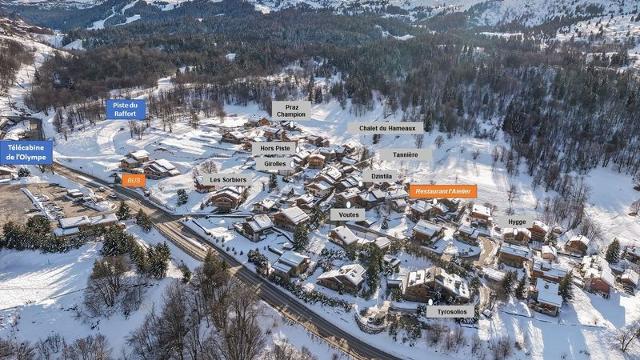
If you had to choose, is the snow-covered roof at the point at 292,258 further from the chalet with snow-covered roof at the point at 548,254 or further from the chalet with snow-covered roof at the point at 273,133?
the chalet with snow-covered roof at the point at 273,133

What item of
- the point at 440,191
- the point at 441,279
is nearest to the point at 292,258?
the point at 441,279

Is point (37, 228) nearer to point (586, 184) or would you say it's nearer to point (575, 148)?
point (586, 184)

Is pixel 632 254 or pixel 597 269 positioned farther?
pixel 632 254

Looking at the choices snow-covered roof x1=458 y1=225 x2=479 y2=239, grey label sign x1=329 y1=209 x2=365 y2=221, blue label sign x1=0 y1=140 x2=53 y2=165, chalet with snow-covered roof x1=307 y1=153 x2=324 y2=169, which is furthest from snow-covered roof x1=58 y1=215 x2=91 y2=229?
snow-covered roof x1=458 y1=225 x2=479 y2=239

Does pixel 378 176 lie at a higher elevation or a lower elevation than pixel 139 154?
lower

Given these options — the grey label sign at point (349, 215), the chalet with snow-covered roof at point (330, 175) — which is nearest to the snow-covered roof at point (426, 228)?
the grey label sign at point (349, 215)

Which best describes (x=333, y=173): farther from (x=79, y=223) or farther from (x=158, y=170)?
(x=79, y=223)

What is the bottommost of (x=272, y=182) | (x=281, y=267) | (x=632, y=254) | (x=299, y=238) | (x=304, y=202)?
(x=632, y=254)
